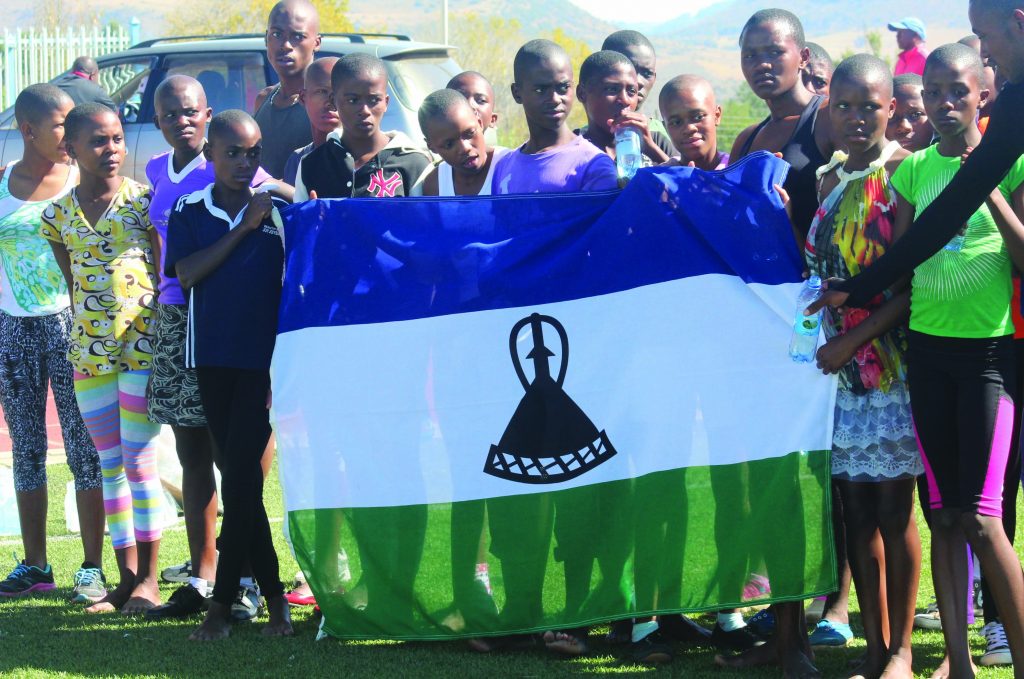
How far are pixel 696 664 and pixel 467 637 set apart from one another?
873 millimetres

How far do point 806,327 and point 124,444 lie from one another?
122 inches

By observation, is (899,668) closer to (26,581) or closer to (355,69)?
(355,69)

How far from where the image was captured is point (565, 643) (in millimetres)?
4895

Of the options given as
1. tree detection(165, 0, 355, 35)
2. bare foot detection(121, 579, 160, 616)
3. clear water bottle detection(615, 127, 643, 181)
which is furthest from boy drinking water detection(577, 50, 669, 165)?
tree detection(165, 0, 355, 35)

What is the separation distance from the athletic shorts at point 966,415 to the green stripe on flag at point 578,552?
0.45m

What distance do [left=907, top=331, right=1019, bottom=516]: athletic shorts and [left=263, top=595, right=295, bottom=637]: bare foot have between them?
265cm

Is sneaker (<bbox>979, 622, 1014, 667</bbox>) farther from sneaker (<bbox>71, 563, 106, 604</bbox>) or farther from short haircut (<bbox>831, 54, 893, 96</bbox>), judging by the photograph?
sneaker (<bbox>71, 563, 106, 604</bbox>)

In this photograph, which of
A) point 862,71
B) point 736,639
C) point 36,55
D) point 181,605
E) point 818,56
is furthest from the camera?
point 36,55

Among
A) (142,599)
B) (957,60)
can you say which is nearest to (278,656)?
(142,599)

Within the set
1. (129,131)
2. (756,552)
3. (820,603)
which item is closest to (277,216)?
(756,552)

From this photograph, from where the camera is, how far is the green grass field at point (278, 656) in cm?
475

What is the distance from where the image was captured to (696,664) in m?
4.81

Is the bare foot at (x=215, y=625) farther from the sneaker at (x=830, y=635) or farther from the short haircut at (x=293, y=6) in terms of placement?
the short haircut at (x=293, y=6)

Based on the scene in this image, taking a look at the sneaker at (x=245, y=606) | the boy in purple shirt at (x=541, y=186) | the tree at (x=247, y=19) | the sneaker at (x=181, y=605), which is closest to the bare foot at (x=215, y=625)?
the sneaker at (x=245, y=606)
